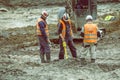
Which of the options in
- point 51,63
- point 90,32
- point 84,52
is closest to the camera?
point 90,32

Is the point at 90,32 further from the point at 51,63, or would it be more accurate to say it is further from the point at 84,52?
the point at 51,63

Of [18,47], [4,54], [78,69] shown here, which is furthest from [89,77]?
[18,47]

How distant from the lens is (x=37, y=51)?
1859cm

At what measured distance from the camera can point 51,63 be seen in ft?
46.3

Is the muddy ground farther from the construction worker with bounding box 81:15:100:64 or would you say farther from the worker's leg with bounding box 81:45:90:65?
the construction worker with bounding box 81:15:100:64

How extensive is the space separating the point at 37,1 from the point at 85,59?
85.3ft

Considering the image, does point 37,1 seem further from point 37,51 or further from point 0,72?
point 0,72

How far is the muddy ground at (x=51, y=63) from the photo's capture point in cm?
1225

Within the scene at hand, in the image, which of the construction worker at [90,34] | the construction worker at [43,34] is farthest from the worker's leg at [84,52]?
the construction worker at [43,34]

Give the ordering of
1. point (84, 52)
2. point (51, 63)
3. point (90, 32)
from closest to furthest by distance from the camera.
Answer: point (90, 32), point (51, 63), point (84, 52)

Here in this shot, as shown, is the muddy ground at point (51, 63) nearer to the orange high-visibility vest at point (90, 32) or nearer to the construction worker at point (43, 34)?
the construction worker at point (43, 34)

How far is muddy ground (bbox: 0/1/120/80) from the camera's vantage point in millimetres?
12250

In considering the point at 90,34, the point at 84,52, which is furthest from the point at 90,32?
the point at 84,52

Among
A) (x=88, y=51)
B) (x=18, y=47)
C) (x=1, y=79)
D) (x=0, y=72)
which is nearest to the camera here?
(x=1, y=79)
